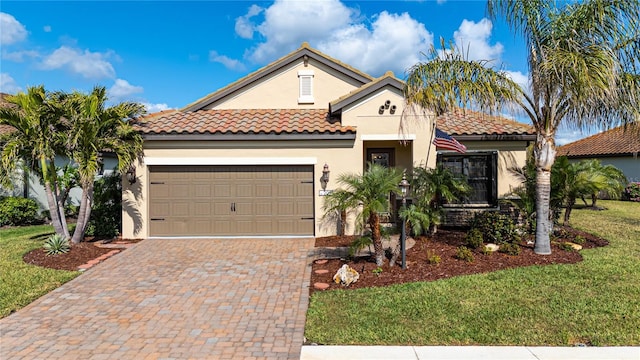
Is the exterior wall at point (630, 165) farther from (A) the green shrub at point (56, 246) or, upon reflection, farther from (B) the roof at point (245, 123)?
(A) the green shrub at point (56, 246)

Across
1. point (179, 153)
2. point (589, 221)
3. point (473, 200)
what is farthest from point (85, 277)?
point (589, 221)

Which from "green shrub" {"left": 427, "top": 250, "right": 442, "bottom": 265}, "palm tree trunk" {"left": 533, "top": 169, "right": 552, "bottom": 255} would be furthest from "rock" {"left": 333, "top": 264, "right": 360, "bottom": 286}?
"palm tree trunk" {"left": 533, "top": 169, "right": 552, "bottom": 255}

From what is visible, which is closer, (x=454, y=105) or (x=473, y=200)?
(x=454, y=105)

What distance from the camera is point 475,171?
495 inches

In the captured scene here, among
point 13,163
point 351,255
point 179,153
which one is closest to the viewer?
point 351,255

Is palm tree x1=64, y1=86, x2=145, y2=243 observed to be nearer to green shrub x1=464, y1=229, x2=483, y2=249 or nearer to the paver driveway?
the paver driveway

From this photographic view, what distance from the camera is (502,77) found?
8047mm

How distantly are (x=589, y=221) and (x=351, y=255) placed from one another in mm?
10767

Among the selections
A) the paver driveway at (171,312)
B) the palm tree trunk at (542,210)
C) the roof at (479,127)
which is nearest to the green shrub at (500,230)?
the palm tree trunk at (542,210)

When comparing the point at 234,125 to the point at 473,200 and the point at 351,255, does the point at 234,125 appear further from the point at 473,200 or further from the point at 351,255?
the point at 473,200

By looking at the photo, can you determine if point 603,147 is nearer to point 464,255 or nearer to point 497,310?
point 464,255

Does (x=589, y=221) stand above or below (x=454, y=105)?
below

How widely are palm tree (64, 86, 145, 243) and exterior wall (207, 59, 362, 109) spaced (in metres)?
4.32

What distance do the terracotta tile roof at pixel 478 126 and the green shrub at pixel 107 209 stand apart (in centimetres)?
1084
